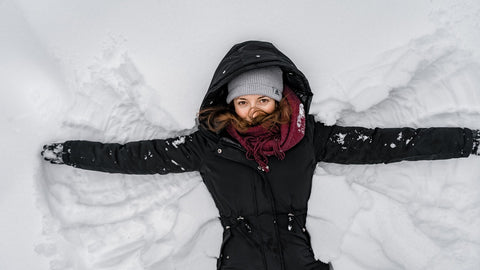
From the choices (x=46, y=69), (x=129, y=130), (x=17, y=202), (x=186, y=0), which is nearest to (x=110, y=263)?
(x=17, y=202)

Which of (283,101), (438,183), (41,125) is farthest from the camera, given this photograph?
(438,183)

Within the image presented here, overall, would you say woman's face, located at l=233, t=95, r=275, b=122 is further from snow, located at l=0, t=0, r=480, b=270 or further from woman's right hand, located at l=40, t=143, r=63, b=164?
woman's right hand, located at l=40, t=143, r=63, b=164

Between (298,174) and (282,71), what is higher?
(282,71)

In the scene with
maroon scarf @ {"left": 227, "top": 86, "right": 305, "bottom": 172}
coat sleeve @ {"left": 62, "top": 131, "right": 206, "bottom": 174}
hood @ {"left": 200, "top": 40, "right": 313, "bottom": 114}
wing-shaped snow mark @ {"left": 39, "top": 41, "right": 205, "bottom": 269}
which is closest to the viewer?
hood @ {"left": 200, "top": 40, "right": 313, "bottom": 114}

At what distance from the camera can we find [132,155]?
213cm

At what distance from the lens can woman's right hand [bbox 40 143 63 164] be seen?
7.00 ft

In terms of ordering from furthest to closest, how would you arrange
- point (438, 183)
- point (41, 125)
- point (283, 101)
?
point (438, 183) < point (41, 125) < point (283, 101)

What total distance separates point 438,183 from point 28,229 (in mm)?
2202

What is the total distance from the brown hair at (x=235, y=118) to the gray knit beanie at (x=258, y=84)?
0.06 meters

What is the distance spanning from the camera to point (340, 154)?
2.13 meters

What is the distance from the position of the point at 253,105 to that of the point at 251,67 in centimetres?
18

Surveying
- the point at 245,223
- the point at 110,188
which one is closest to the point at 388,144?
the point at 245,223

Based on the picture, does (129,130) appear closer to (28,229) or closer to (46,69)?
(46,69)

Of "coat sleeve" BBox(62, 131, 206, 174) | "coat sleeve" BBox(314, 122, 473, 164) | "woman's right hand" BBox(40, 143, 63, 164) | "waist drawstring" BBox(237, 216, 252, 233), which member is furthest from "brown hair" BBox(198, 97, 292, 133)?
"woman's right hand" BBox(40, 143, 63, 164)
